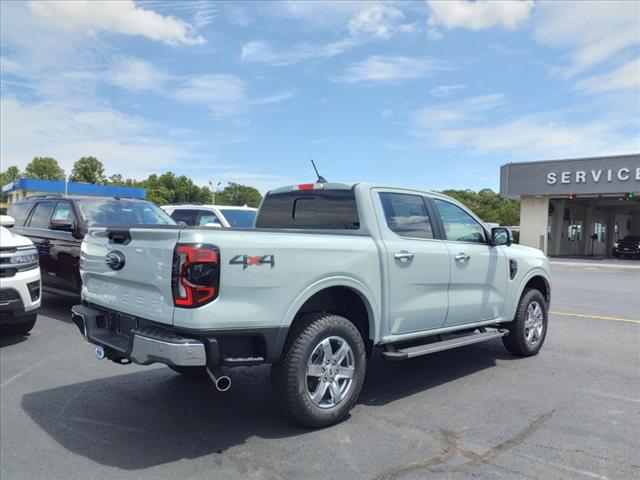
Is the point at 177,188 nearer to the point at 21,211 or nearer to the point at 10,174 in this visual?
the point at 10,174

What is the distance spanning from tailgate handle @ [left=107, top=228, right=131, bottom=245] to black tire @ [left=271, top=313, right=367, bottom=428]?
141cm

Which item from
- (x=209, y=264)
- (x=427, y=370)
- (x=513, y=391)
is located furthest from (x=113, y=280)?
(x=513, y=391)

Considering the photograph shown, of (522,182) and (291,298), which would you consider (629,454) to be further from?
(522,182)

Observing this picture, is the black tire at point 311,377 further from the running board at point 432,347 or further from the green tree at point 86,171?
the green tree at point 86,171

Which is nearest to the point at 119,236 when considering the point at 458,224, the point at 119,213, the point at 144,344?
the point at 144,344

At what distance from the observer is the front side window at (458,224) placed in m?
5.36

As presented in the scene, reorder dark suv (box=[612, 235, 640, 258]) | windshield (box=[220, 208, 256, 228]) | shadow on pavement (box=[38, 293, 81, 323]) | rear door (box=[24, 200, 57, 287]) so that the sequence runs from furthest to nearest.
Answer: dark suv (box=[612, 235, 640, 258])
windshield (box=[220, 208, 256, 228])
rear door (box=[24, 200, 57, 287])
shadow on pavement (box=[38, 293, 81, 323])

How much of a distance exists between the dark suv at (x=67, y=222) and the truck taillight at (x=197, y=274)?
5.15 metres

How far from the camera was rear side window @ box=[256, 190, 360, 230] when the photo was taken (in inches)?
187

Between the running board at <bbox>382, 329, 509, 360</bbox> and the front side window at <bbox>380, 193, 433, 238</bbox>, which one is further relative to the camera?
the front side window at <bbox>380, 193, 433, 238</bbox>

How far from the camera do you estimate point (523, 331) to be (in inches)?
240

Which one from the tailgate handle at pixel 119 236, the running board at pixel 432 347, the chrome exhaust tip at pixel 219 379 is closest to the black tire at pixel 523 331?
the running board at pixel 432 347

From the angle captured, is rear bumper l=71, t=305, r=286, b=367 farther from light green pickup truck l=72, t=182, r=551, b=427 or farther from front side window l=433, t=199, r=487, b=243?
front side window l=433, t=199, r=487, b=243

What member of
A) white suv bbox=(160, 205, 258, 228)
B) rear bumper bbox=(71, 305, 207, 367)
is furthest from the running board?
white suv bbox=(160, 205, 258, 228)
